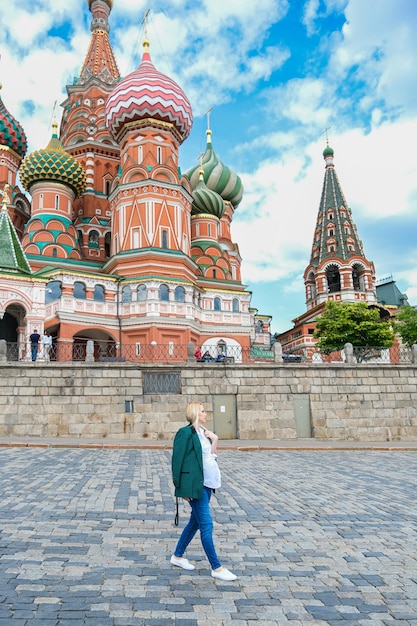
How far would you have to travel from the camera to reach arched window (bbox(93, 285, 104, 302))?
95.9 feet

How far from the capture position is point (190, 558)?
15.7ft

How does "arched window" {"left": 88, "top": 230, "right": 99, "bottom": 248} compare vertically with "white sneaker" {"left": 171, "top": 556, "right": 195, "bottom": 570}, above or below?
above

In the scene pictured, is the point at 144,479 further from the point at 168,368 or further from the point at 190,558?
the point at 168,368

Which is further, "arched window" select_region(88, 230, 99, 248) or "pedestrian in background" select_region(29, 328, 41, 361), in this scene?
"arched window" select_region(88, 230, 99, 248)

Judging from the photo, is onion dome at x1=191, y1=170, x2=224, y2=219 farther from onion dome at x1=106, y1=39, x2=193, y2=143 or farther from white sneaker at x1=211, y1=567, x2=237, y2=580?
white sneaker at x1=211, y1=567, x2=237, y2=580

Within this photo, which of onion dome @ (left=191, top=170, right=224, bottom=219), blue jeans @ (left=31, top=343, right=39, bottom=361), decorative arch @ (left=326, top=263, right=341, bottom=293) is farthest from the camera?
decorative arch @ (left=326, top=263, right=341, bottom=293)

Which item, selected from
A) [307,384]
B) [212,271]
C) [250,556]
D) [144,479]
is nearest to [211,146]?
[212,271]

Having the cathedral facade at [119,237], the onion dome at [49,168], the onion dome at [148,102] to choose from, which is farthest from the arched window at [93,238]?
the onion dome at [148,102]

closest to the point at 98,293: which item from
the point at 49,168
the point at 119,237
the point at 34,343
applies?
the point at 119,237

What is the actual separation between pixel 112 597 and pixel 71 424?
13.2m

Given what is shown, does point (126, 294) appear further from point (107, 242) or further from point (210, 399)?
point (210, 399)

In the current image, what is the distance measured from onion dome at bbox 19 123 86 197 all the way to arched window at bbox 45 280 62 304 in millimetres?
10673

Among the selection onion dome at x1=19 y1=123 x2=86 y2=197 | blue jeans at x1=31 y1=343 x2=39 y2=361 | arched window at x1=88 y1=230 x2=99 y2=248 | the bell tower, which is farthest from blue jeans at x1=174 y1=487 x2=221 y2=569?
the bell tower

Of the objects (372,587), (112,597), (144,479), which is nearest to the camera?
(112,597)
